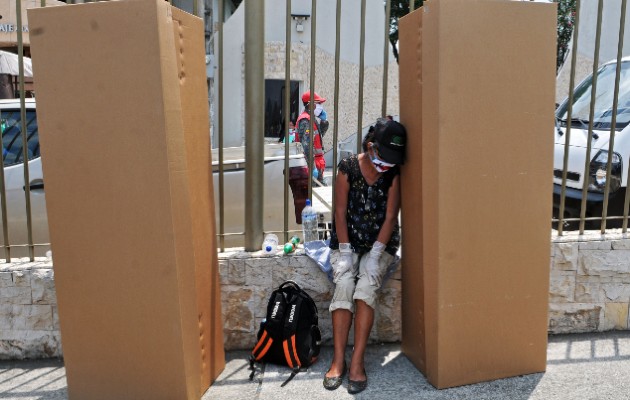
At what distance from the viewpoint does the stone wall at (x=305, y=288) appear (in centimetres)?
387

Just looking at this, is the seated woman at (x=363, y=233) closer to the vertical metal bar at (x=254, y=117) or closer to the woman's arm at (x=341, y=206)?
the woman's arm at (x=341, y=206)

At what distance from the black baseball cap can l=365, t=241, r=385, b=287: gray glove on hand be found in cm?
53

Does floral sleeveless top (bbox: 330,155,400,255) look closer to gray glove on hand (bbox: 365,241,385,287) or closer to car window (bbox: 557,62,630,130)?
gray glove on hand (bbox: 365,241,385,287)

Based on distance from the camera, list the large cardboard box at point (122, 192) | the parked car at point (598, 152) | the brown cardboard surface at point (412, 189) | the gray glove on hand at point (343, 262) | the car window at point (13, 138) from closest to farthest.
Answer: the large cardboard box at point (122, 192) < the brown cardboard surface at point (412, 189) < the gray glove on hand at point (343, 262) < the parked car at point (598, 152) < the car window at point (13, 138)

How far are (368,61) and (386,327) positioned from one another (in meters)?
2.14

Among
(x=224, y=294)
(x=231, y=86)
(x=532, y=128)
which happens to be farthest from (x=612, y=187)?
(x=231, y=86)

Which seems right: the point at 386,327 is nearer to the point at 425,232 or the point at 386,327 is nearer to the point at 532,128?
the point at 425,232

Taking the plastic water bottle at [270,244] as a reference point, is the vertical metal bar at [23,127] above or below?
above

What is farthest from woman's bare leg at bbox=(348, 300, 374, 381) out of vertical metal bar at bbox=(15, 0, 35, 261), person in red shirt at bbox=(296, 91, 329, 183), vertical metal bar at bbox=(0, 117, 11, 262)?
vertical metal bar at bbox=(0, 117, 11, 262)

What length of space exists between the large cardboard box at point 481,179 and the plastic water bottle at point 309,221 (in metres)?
0.76

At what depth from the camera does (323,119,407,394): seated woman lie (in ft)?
11.8

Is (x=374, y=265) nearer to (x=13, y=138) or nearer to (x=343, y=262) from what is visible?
(x=343, y=262)

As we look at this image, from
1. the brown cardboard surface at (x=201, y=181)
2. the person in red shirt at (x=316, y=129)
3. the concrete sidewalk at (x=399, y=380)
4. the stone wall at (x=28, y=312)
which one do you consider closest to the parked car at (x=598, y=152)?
the concrete sidewalk at (x=399, y=380)

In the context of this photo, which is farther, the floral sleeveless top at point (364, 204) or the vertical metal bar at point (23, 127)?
the floral sleeveless top at point (364, 204)
